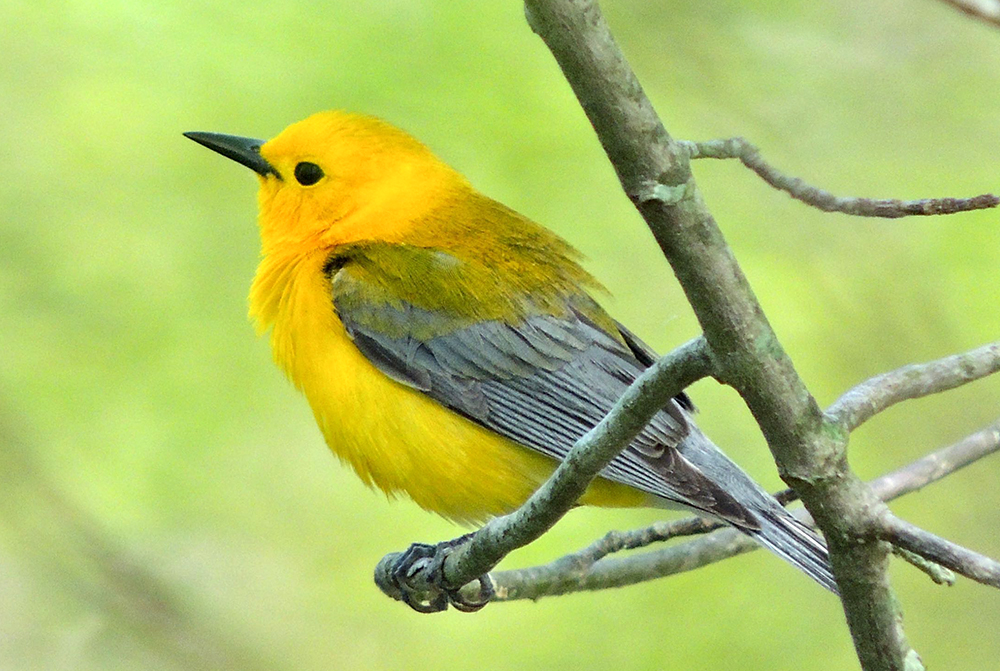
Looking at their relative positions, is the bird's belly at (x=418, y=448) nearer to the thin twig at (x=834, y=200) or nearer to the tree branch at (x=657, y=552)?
the tree branch at (x=657, y=552)

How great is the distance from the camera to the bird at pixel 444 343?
4504 millimetres

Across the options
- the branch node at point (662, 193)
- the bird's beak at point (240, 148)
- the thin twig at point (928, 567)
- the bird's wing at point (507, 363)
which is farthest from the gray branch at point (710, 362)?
the bird's beak at point (240, 148)

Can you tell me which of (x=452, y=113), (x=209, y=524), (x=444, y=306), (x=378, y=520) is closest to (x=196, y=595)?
(x=209, y=524)

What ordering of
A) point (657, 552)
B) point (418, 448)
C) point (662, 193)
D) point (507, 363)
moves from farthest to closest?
point (507, 363) → point (657, 552) → point (418, 448) → point (662, 193)

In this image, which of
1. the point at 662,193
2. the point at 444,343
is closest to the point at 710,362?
the point at 662,193

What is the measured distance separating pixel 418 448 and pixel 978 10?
2.52 m

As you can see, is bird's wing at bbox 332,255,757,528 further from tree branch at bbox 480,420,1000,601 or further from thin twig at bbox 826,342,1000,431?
thin twig at bbox 826,342,1000,431

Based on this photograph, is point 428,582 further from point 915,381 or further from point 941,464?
point 941,464

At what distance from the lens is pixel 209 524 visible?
6.92 metres

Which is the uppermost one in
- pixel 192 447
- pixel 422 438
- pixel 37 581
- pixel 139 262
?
pixel 139 262

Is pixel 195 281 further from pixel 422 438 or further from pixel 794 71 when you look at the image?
pixel 794 71

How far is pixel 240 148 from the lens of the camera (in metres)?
5.64

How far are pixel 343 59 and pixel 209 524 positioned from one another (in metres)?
2.85

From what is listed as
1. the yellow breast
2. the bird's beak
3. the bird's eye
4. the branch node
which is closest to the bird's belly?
the yellow breast
